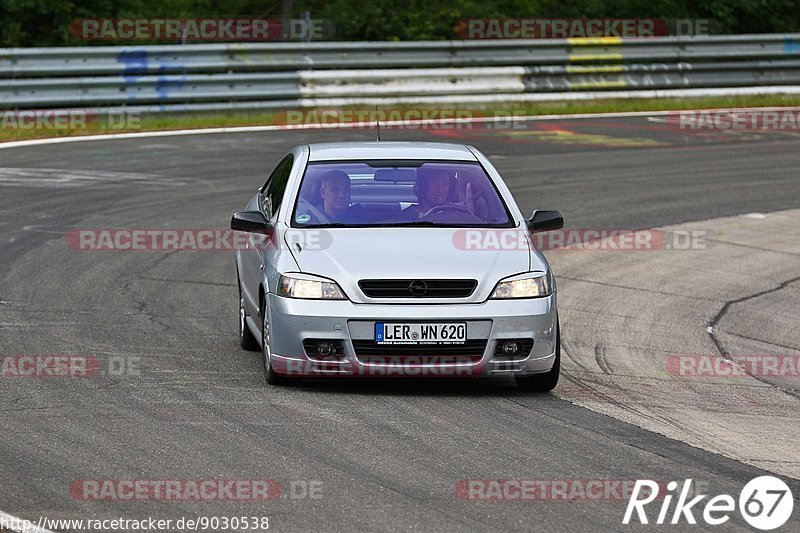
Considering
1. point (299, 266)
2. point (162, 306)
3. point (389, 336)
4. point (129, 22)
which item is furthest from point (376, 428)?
point (129, 22)

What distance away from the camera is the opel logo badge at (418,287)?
333 inches

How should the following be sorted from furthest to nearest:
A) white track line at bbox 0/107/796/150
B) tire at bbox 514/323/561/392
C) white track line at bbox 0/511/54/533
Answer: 1. white track line at bbox 0/107/796/150
2. tire at bbox 514/323/561/392
3. white track line at bbox 0/511/54/533

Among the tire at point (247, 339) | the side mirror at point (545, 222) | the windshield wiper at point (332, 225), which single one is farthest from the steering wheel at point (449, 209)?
the tire at point (247, 339)

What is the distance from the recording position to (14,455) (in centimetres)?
695

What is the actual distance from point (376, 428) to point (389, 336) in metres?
0.87

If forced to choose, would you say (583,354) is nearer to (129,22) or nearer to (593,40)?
(593,40)

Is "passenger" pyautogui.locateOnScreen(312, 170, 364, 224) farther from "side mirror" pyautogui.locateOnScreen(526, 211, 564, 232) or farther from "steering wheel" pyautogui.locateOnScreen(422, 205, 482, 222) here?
"side mirror" pyautogui.locateOnScreen(526, 211, 564, 232)

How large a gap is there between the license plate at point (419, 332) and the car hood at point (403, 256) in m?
0.16

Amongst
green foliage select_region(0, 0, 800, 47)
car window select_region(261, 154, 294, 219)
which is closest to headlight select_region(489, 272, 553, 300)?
car window select_region(261, 154, 294, 219)

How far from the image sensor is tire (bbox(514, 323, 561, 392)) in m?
8.75

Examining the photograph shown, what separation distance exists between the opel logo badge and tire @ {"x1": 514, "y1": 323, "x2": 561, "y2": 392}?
0.89m

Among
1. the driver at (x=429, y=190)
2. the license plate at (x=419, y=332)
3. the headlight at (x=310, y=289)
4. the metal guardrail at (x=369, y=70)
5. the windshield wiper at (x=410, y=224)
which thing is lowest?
the license plate at (x=419, y=332)

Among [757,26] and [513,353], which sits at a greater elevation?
[757,26]

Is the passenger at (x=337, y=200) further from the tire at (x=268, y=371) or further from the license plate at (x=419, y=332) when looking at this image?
the license plate at (x=419, y=332)
